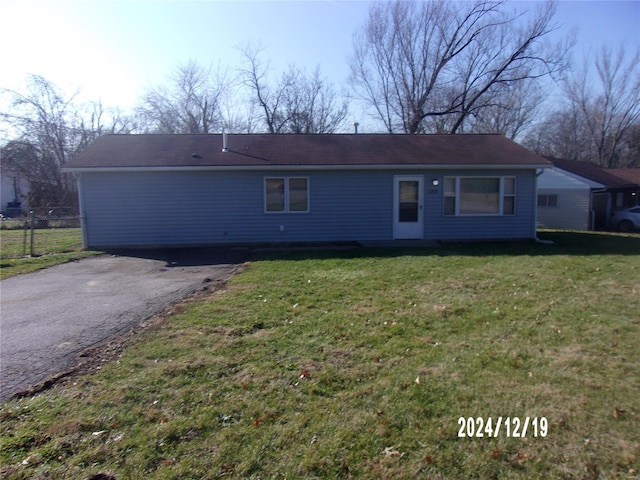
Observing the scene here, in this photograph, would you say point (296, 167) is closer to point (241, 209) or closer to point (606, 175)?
point (241, 209)

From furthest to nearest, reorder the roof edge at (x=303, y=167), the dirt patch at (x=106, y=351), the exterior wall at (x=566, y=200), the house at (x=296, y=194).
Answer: the exterior wall at (x=566, y=200) < the house at (x=296, y=194) < the roof edge at (x=303, y=167) < the dirt patch at (x=106, y=351)

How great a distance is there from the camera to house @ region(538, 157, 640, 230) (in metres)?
20.3

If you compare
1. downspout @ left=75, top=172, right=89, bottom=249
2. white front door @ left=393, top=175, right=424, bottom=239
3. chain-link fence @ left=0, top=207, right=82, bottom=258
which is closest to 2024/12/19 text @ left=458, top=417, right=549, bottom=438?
white front door @ left=393, top=175, right=424, bottom=239

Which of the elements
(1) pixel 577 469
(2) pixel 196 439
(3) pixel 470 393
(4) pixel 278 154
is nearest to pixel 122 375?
(2) pixel 196 439

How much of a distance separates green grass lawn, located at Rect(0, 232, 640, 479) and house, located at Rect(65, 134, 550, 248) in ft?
23.3

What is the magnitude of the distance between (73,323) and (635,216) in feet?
79.1

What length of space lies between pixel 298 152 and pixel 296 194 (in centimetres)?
155

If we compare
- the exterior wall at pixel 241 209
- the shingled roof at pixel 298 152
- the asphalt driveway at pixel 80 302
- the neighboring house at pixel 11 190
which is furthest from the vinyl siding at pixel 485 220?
the neighboring house at pixel 11 190

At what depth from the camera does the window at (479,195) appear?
536 inches

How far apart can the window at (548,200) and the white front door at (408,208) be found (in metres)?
11.7

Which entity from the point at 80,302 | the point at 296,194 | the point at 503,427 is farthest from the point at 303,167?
the point at 503,427

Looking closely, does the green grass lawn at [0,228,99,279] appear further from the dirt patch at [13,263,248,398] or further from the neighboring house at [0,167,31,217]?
the neighboring house at [0,167,31,217]

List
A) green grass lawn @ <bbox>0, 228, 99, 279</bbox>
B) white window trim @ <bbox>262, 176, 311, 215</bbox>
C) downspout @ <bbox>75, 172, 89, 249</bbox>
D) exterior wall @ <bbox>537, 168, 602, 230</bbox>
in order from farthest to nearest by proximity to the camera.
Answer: exterior wall @ <bbox>537, 168, 602, 230</bbox> → white window trim @ <bbox>262, 176, 311, 215</bbox> → downspout @ <bbox>75, 172, 89, 249</bbox> → green grass lawn @ <bbox>0, 228, 99, 279</bbox>

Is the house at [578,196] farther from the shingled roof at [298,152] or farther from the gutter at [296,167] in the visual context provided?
the gutter at [296,167]
